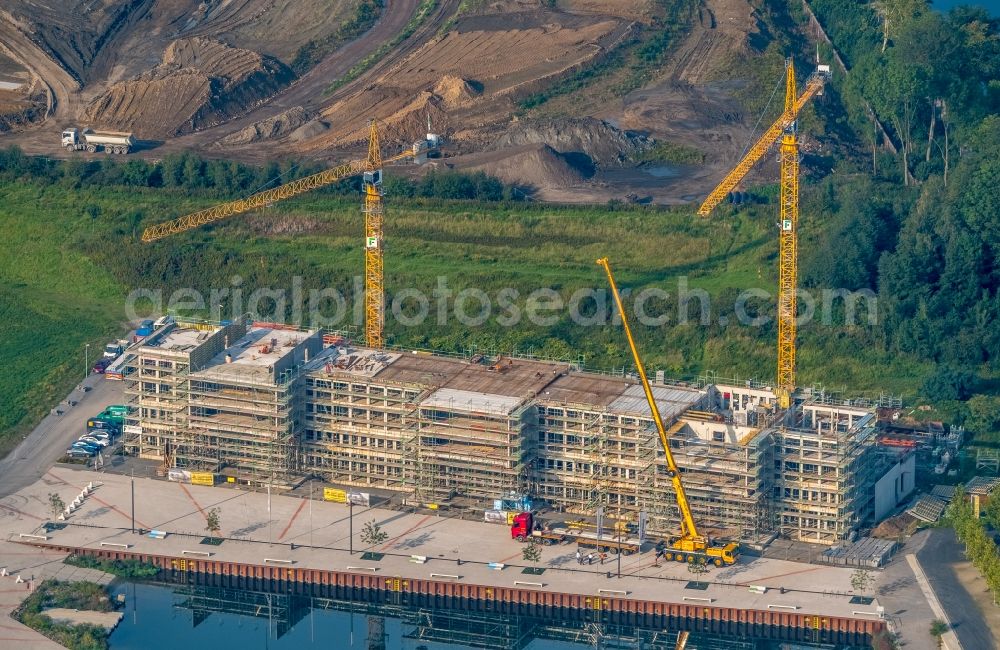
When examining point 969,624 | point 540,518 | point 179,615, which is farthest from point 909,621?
point 179,615

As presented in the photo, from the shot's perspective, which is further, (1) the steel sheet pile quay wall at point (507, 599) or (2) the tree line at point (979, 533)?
(2) the tree line at point (979, 533)

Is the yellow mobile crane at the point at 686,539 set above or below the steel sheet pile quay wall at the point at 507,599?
above

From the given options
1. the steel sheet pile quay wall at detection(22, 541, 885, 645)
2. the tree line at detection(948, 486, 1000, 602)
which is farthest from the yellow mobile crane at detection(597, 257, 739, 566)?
the tree line at detection(948, 486, 1000, 602)

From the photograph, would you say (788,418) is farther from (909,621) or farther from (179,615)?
(179,615)

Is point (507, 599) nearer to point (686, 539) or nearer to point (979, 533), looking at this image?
point (686, 539)

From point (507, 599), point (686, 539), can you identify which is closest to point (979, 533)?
point (686, 539)

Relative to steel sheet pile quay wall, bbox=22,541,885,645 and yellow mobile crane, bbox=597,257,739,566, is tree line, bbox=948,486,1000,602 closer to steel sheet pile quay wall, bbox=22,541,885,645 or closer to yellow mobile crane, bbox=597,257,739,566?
steel sheet pile quay wall, bbox=22,541,885,645

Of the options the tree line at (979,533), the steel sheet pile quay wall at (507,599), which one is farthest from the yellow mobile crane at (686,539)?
the tree line at (979,533)

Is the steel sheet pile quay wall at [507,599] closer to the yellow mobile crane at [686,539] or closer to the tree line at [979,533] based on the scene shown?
the yellow mobile crane at [686,539]
